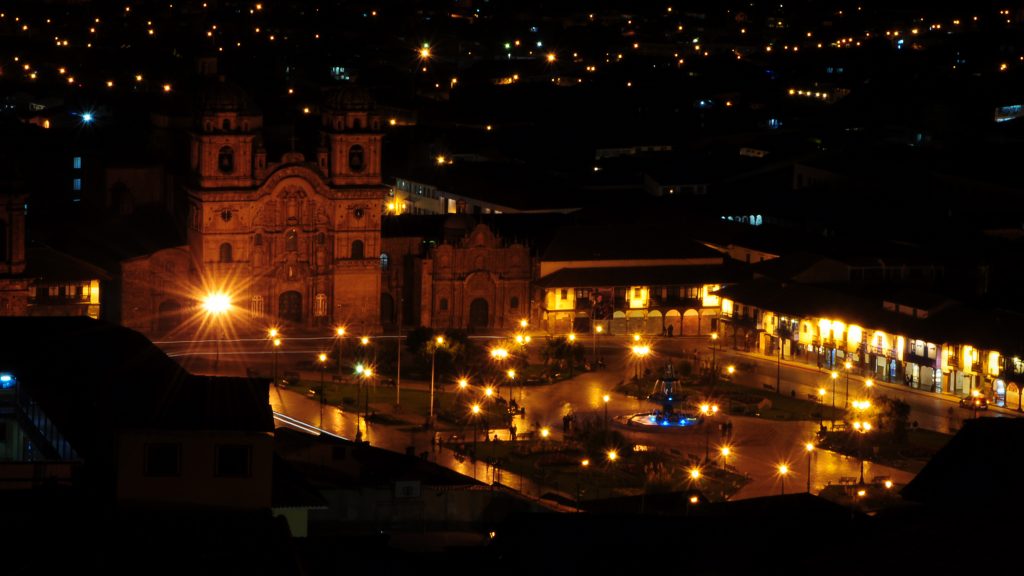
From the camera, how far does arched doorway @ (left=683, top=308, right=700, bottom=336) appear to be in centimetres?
8550

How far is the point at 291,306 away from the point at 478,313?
20.2 ft

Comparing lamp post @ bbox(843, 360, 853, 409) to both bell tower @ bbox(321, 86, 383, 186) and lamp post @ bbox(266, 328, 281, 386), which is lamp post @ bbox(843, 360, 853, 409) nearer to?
lamp post @ bbox(266, 328, 281, 386)

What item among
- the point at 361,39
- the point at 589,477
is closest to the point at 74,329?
the point at 589,477

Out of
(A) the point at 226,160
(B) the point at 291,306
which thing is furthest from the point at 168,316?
(A) the point at 226,160

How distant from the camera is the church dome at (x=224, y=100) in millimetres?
82375

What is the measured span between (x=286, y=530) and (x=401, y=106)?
318ft

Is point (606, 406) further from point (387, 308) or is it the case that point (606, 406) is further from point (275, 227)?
point (275, 227)

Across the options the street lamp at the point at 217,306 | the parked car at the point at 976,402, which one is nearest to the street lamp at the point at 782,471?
the parked car at the point at 976,402

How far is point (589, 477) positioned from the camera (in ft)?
203

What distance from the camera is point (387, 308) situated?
85.4 metres

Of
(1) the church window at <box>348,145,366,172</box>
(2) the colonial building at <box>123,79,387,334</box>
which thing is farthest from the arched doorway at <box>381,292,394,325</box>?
(1) the church window at <box>348,145,366,172</box>

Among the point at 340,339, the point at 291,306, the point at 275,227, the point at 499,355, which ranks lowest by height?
the point at 499,355

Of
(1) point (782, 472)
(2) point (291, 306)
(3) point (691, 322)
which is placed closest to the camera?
(1) point (782, 472)

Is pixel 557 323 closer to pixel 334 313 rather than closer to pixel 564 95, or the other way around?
pixel 334 313
